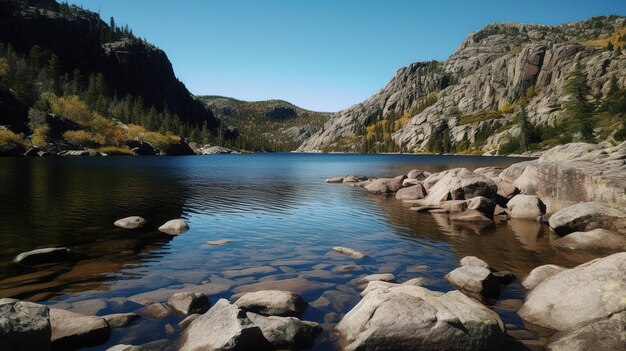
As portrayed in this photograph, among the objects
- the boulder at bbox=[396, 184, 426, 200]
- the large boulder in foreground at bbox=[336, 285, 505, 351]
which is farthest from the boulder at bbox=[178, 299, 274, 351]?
the boulder at bbox=[396, 184, 426, 200]

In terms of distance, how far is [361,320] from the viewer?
9211 mm

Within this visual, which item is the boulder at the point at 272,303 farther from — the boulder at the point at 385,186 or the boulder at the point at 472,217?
the boulder at the point at 385,186

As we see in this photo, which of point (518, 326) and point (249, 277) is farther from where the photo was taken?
point (249, 277)

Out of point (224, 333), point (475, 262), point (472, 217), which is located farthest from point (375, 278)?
point (472, 217)

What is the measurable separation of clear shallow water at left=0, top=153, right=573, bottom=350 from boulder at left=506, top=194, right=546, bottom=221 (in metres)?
1.45

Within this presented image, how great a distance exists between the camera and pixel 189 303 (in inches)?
424

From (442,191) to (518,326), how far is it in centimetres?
2241

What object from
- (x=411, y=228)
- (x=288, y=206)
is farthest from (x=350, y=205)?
(x=411, y=228)

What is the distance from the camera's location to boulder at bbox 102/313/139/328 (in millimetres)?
9625

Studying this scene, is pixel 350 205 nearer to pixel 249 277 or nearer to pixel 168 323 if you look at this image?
pixel 249 277

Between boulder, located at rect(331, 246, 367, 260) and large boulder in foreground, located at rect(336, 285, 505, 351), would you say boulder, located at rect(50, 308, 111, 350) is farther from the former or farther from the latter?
Answer: boulder, located at rect(331, 246, 367, 260)

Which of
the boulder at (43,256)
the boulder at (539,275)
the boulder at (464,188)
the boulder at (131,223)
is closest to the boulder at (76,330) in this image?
the boulder at (43,256)

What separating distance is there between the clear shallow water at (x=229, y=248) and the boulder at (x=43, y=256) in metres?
0.52

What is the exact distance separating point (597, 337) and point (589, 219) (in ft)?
50.1
